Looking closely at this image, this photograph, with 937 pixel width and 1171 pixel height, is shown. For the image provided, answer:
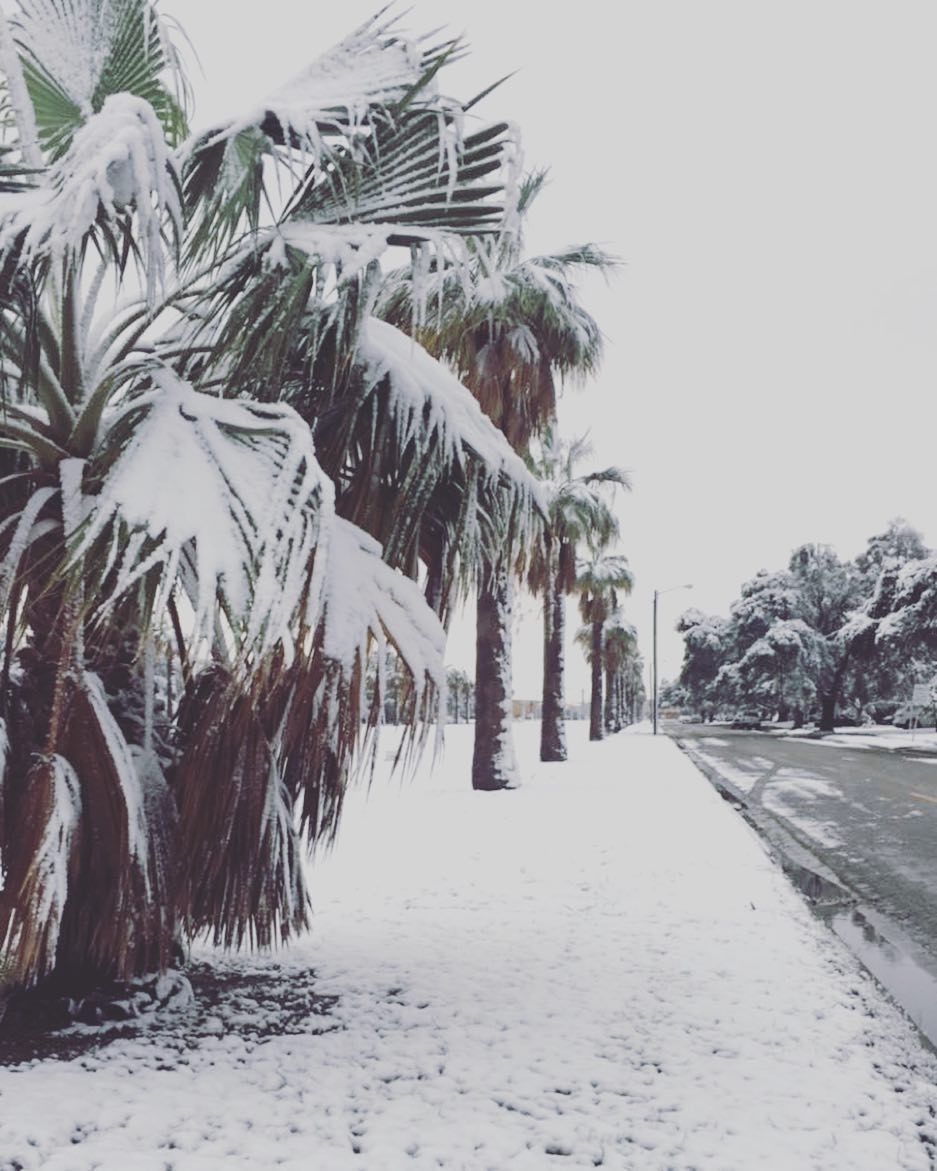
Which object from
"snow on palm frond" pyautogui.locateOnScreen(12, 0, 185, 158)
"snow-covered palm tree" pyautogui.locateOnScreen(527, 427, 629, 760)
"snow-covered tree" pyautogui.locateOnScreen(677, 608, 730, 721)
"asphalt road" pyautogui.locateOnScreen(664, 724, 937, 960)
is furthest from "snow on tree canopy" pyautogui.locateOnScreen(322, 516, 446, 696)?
"snow-covered tree" pyautogui.locateOnScreen(677, 608, 730, 721)

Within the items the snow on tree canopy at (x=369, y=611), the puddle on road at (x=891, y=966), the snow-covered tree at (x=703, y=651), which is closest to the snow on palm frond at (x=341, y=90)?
the snow on tree canopy at (x=369, y=611)

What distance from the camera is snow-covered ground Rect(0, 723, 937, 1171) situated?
323 cm

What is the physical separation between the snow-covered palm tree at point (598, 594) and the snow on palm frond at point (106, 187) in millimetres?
27201

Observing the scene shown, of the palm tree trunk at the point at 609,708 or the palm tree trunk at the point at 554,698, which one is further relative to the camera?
the palm tree trunk at the point at 609,708

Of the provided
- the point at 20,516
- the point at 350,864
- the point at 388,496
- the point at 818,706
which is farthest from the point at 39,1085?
the point at 818,706

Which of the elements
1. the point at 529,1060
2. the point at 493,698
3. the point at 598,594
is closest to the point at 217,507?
the point at 529,1060

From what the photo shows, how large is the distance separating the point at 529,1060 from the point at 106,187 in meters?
3.72

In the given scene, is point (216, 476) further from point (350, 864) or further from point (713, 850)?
point (713, 850)

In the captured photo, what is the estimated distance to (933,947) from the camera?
6.52 metres

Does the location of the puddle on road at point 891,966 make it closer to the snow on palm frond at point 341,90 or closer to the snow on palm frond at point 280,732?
the snow on palm frond at point 280,732

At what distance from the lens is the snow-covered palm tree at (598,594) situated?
3109 centimetres

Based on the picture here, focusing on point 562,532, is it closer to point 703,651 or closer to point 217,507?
point 217,507

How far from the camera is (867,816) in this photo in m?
13.4

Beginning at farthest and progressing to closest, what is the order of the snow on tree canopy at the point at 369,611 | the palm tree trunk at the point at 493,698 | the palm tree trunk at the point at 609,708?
the palm tree trunk at the point at 609,708, the palm tree trunk at the point at 493,698, the snow on tree canopy at the point at 369,611
